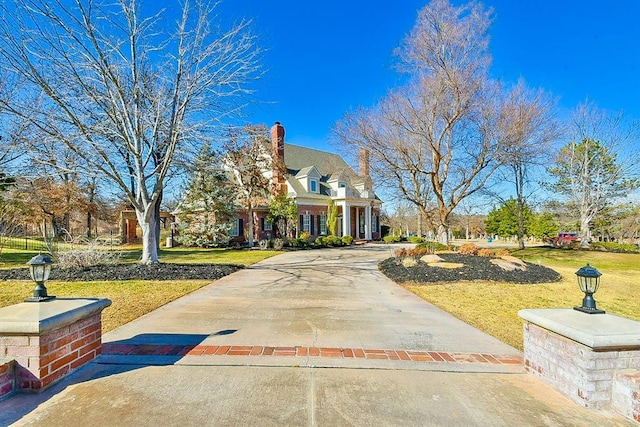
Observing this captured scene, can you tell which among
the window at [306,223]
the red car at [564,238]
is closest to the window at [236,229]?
the window at [306,223]

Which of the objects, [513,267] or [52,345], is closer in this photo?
[52,345]

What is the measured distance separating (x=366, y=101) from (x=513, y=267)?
968 centimetres

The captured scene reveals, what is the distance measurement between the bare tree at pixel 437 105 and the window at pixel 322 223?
11.9 m

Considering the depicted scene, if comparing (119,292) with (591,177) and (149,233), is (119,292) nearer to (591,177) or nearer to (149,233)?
(149,233)

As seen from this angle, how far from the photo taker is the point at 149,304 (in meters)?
6.17

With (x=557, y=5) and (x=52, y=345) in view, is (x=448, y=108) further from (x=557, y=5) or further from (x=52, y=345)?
(x=52, y=345)

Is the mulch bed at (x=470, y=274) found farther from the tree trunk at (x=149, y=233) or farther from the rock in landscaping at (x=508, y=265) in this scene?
the tree trunk at (x=149, y=233)

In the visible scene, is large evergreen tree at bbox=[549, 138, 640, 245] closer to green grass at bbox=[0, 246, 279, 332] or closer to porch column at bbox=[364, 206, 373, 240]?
porch column at bbox=[364, 206, 373, 240]

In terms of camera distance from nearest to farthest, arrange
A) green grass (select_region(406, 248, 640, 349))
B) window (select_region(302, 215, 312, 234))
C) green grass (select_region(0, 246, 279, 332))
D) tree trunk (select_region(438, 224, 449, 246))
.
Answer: green grass (select_region(406, 248, 640, 349))
green grass (select_region(0, 246, 279, 332))
tree trunk (select_region(438, 224, 449, 246))
window (select_region(302, 215, 312, 234))

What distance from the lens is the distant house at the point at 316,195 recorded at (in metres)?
24.7

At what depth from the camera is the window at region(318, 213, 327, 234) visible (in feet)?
89.7

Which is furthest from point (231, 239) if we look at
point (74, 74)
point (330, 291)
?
point (330, 291)

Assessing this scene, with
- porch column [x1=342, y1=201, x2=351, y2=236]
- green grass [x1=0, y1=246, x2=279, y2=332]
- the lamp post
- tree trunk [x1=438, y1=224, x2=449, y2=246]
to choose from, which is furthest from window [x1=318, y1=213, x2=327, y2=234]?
the lamp post

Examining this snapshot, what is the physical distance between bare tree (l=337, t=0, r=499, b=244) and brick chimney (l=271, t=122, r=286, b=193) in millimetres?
6787
